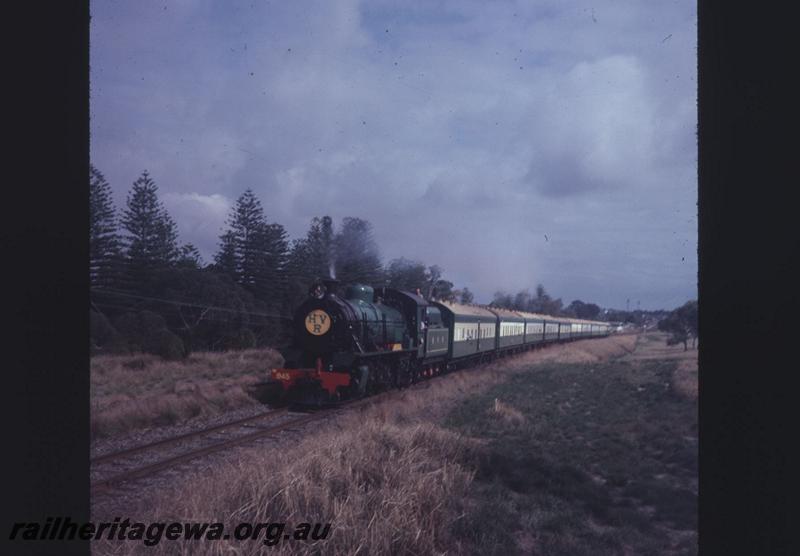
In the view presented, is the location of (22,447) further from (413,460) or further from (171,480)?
(171,480)

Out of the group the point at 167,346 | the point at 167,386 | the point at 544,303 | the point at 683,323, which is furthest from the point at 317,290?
the point at 544,303

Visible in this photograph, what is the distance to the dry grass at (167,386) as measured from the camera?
13914 mm

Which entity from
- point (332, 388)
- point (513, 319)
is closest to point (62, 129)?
point (332, 388)

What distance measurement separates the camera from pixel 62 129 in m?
2.03

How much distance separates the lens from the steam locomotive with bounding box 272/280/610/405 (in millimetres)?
16484

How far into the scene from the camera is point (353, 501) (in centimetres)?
611

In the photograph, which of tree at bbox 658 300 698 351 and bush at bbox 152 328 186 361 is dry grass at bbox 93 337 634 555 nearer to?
bush at bbox 152 328 186 361

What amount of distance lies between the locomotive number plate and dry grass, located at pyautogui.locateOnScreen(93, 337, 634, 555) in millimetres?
7222

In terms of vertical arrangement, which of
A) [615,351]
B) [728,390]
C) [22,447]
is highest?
[728,390]

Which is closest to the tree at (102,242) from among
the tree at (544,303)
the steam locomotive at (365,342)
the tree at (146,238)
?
the tree at (146,238)

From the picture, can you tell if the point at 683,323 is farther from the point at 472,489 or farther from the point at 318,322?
the point at 472,489

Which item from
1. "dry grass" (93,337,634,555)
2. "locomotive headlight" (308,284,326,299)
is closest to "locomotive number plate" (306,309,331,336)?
"locomotive headlight" (308,284,326,299)

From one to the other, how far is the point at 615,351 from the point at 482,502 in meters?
47.0

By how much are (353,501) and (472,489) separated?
2554 mm
